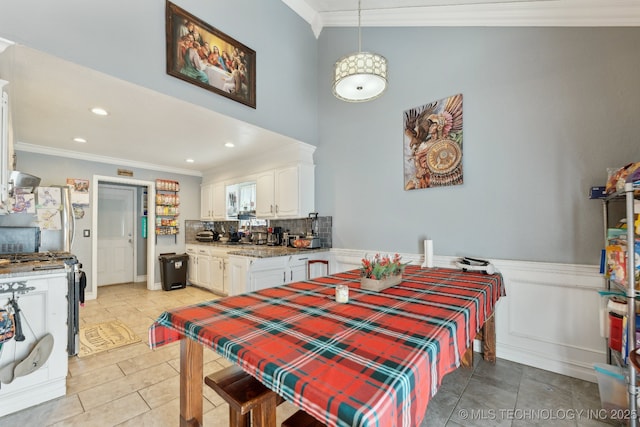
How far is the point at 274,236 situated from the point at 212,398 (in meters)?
2.82

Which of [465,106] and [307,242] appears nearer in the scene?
[465,106]

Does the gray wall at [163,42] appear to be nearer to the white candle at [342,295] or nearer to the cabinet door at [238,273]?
the cabinet door at [238,273]

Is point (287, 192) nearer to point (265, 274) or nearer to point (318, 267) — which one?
point (318, 267)

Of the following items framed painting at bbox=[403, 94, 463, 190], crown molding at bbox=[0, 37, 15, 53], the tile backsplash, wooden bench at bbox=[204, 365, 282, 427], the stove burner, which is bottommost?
wooden bench at bbox=[204, 365, 282, 427]

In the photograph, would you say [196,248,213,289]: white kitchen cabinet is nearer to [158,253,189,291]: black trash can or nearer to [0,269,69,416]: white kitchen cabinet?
[158,253,189,291]: black trash can

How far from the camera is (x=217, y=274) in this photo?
4746mm

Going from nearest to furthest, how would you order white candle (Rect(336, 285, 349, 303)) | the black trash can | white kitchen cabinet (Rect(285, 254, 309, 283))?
white candle (Rect(336, 285, 349, 303)) < white kitchen cabinet (Rect(285, 254, 309, 283)) < the black trash can

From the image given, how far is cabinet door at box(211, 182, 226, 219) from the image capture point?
5316 mm

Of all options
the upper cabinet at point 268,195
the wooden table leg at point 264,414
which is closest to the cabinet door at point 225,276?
the upper cabinet at point 268,195

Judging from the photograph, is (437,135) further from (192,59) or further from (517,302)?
(192,59)

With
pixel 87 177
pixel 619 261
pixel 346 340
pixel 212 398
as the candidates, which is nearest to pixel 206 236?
pixel 87 177

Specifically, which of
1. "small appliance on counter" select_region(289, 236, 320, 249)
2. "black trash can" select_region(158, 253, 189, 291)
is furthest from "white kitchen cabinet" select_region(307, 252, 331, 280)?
"black trash can" select_region(158, 253, 189, 291)

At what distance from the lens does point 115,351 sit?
2.74 meters

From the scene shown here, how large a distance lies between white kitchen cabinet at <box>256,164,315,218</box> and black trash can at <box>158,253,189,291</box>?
2.07m
